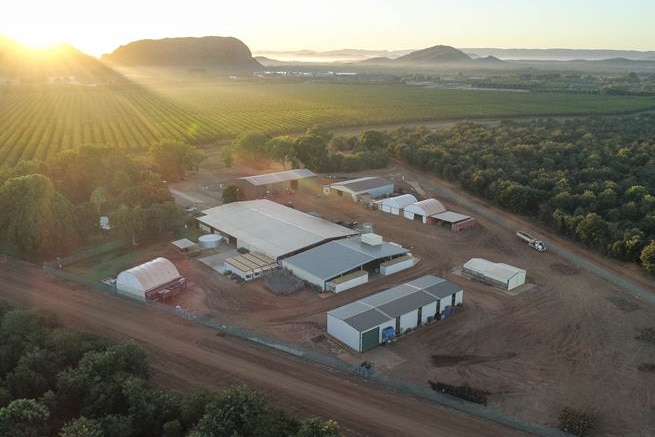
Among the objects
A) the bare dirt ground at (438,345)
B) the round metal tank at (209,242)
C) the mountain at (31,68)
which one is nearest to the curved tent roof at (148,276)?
the bare dirt ground at (438,345)

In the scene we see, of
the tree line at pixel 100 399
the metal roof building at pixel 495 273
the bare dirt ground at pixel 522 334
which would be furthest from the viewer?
the metal roof building at pixel 495 273

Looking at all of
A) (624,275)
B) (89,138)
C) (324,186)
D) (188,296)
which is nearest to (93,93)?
(89,138)

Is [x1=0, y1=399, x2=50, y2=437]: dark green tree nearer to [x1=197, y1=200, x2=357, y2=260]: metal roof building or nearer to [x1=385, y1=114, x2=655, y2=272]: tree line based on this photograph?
[x1=197, y1=200, x2=357, y2=260]: metal roof building

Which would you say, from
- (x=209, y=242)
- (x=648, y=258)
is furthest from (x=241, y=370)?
(x=648, y=258)

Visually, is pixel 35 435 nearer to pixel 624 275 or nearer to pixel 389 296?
pixel 389 296

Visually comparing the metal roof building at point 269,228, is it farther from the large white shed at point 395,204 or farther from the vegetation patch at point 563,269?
the vegetation patch at point 563,269

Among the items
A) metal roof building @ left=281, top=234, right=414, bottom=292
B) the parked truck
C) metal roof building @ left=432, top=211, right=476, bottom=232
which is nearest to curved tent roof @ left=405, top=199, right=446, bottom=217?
metal roof building @ left=432, top=211, right=476, bottom=232
